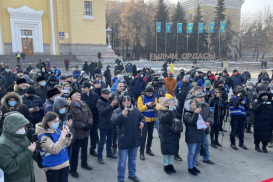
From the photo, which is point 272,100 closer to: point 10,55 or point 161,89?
point 161,89

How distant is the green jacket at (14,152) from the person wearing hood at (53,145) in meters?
0.29

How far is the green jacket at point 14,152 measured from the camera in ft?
8.76

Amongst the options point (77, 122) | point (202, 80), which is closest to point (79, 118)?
point (77, 122)

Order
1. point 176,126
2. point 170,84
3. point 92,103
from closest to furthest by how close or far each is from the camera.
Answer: point 176,126 → point 92,103 → point 170,84

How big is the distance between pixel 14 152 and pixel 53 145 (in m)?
0.53

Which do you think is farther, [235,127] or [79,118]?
[235,127]

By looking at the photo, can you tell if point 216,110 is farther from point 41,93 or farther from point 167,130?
point 41,93

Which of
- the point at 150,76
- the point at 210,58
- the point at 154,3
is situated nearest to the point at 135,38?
the point at 154,3

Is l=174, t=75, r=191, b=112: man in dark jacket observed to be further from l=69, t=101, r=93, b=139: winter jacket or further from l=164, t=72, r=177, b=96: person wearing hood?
l=69, t=101, r=93, b=139: winter jacket

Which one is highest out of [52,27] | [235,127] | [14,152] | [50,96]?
[52,27]

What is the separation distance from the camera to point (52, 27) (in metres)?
31.9

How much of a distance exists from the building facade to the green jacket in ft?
103

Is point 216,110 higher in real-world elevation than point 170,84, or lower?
lower

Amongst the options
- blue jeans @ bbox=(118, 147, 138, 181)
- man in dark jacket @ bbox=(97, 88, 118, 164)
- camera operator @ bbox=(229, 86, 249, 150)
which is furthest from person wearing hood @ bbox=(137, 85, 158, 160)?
camera operator @ bbox=(229, 86, 249, 150)
